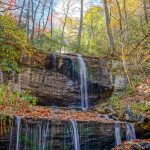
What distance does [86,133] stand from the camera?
10812 millimetres

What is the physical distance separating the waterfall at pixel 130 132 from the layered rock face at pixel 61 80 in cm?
461

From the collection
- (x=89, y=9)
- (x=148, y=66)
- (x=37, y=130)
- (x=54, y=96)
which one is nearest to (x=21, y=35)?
(x=54, y=96)

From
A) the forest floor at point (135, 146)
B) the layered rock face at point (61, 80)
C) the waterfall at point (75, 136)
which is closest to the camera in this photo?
the forest floor at point (135, 146)

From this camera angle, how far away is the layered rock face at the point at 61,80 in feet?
50.4

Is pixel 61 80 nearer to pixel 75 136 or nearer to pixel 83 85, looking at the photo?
pixel 83 85

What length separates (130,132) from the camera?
38.4 feet

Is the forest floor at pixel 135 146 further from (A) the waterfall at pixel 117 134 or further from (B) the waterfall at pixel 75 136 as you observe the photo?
(B) the waterfall at pixel 75 136

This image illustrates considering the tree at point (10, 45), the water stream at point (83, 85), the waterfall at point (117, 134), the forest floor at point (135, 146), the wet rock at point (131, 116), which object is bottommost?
the forest floor at point (135, 146)

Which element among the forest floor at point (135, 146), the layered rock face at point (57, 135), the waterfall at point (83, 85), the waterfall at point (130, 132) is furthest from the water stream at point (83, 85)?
the forest floor at point (135, 146)

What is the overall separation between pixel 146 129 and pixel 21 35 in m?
7.29

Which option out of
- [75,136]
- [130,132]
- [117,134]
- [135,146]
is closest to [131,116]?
[130,132]

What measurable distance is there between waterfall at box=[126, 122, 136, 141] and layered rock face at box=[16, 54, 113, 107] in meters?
4.61

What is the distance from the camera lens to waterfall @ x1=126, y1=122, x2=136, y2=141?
11.6m

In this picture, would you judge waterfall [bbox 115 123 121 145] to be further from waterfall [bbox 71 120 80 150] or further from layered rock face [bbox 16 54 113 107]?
layered rock face [bbox 16 54 113 107]
